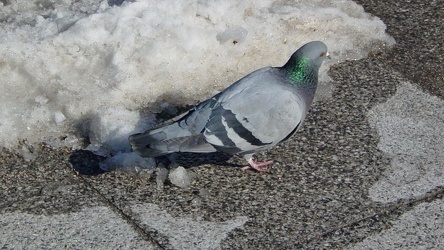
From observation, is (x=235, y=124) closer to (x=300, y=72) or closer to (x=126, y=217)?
(x=300, y=72)

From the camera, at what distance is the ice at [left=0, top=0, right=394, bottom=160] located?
4715 millimetres

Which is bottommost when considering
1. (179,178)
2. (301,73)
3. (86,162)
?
(86,162)

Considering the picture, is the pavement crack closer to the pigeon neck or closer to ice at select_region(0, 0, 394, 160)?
ice at select_region(0, 0, 394, 160)

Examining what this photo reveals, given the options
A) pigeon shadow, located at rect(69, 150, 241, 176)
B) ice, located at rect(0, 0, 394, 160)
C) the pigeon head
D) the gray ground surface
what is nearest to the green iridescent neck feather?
the pigeon head

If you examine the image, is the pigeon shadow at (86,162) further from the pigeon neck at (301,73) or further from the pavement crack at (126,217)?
the pigeon neck at (301,73)

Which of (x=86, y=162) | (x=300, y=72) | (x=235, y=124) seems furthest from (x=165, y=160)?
(x=300, y=72)

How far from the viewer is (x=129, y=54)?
5102 mm

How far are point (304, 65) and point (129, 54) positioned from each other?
1363 millimetres

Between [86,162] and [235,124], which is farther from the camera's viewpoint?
[86,162]

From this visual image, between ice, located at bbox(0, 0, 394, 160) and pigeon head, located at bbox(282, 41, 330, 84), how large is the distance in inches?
35.4

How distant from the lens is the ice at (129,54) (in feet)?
15.5

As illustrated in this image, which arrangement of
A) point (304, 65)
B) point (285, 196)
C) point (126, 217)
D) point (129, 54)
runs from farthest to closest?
point (129, 54), point (304, 65), point (285, 196), point (126, 217)

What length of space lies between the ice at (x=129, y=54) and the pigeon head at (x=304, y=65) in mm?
900

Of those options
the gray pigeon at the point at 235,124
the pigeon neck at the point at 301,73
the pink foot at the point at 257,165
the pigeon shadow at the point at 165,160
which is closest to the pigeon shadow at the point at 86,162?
the pigeon shadow at the point at 165,160
